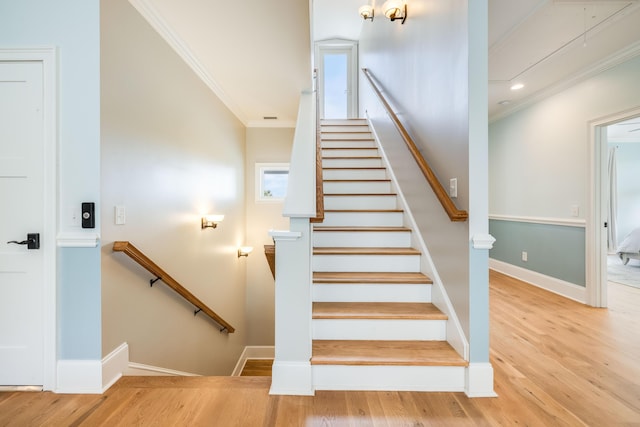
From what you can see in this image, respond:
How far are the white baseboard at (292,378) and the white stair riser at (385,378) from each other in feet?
0.15

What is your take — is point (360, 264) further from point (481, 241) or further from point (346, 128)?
point (346, 128)

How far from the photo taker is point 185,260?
262 cm

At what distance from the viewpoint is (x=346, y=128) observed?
4.82 m

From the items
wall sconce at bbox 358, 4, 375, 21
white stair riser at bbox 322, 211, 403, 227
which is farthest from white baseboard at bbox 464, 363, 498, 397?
wall sconce at bbox 358, 4, 375, 21

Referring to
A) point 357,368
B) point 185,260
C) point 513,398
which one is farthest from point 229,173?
point 513,398

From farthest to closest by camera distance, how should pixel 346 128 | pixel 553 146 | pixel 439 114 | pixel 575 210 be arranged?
pixel 346 128, pixel 553 146, pixel 575 210, pixel 439 114

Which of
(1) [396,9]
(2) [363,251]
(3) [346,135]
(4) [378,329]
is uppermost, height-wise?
(1) [396,9]

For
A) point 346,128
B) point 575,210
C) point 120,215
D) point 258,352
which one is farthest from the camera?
point 346,128

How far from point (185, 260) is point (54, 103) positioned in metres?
1.51

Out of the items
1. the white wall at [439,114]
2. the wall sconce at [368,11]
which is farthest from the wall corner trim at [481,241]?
the wall sconce at [368,11]

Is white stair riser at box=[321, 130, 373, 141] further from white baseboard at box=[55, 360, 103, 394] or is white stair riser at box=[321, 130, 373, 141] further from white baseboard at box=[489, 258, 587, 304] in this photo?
white baseboard at box=[55, 360, 103, 394]

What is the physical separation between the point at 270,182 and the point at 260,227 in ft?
2.55

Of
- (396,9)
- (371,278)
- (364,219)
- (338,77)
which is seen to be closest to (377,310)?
(371,278)

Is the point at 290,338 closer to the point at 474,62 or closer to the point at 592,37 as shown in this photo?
the point at 474,62
